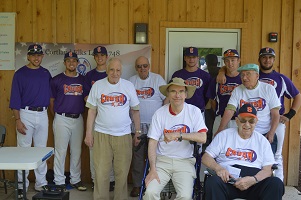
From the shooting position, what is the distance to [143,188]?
3.24 metres

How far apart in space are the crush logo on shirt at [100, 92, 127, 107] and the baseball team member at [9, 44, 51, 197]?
92 centimetres

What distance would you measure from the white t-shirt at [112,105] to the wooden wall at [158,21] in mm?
1073

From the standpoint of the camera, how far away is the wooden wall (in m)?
4.75

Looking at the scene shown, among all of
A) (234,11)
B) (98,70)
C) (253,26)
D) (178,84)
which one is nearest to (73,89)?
(98,70)

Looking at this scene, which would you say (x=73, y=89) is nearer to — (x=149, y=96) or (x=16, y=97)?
(x=16, y=97)

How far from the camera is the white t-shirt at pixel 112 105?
3801mm

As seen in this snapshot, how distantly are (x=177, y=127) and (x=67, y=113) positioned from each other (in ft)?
5.25

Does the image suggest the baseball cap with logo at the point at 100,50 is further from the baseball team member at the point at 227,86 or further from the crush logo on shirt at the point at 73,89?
the baseball team member at the point at 227,86

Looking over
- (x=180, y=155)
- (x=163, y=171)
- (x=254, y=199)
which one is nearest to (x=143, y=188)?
(x=163, y=171)

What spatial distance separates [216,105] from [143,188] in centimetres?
152

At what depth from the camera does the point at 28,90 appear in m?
4.26

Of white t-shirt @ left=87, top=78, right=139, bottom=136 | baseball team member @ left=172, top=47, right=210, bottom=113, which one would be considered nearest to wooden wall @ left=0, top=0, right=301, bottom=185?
baseball team member @ left=172, top=47, right=210, bottom=113

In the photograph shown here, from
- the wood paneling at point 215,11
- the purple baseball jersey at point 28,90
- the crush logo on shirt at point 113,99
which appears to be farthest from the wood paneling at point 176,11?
the purple baseball jersey at point 28,90

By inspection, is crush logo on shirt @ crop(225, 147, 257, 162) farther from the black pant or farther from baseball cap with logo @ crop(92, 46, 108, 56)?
baseball cap with logo @ crop(92, 46, 108, 56)
